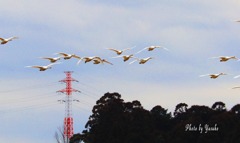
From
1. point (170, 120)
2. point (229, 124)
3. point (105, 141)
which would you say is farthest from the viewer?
A: point (170, 120)

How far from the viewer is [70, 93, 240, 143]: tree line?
80438 millimetres

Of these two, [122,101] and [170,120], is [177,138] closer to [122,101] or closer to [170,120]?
[122,101]

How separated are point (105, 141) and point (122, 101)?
6484 mm

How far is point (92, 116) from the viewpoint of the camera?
89.8 metres

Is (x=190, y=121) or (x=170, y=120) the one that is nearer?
(x=190, y=121)

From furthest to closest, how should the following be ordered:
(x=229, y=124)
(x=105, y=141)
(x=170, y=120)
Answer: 1. (x=170, y=120)
2. (x=105, y=141)
3. (x=229, y=124)

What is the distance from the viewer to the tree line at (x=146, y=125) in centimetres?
8044

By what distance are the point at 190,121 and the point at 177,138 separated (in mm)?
2100

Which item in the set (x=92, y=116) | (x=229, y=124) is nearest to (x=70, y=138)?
(x=92, y=116)

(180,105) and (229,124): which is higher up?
(180,105)

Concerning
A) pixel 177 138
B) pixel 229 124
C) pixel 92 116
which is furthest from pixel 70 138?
pixel 229 124

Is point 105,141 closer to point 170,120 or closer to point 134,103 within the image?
point 134,103

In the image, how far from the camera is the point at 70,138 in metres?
90.8

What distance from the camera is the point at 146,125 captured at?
86562 millimetres
